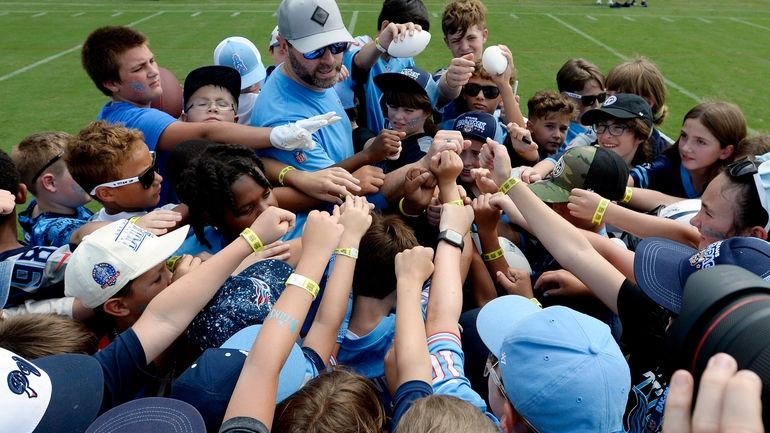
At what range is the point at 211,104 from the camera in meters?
3.84

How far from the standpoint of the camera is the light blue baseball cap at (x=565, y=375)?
1.66 m

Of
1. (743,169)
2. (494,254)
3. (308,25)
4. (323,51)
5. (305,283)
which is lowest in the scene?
(494,254)

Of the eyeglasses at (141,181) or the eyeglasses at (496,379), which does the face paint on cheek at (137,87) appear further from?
→ the eyeglasses at (496,379)

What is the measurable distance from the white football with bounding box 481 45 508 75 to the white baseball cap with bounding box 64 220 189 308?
2.72 metres

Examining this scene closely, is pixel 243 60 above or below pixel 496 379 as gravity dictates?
above

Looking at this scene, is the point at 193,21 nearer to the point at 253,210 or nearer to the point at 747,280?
the point at 253,210

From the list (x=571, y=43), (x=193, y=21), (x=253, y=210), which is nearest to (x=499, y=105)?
(x=253, y=210)

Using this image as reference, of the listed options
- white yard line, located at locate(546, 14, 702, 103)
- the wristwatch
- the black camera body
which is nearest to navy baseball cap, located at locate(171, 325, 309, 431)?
the wristwatch

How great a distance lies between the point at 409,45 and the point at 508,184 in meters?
1.64

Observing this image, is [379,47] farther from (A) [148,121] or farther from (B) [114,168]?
(B) [114,168]

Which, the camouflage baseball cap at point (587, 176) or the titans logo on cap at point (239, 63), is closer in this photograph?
the camouflage baseball cap at point (587, 176)

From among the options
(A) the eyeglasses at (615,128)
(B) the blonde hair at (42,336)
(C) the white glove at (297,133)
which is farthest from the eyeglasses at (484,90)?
(B) the blonde hair at (42,336)

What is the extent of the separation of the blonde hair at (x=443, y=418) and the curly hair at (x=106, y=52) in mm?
3045

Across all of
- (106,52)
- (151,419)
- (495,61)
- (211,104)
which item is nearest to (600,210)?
(495,61)
